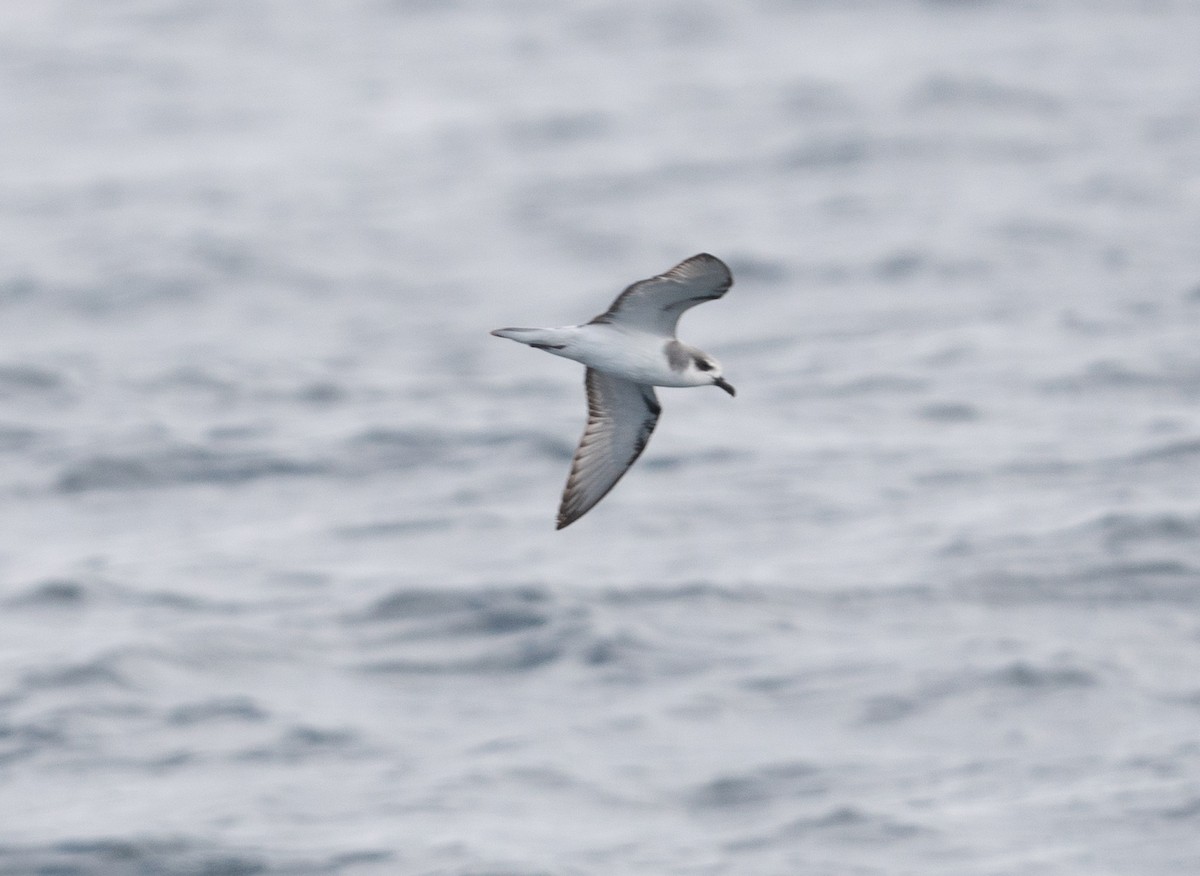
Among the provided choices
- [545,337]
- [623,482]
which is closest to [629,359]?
[545,337]

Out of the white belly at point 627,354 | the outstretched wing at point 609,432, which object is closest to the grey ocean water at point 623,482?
the outstretched wing at point 609,432

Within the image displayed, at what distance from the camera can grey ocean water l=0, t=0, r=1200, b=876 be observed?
18.2 metres

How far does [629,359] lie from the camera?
37.3 feet

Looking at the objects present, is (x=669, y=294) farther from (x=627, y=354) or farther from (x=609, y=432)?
(x=609, y=432)

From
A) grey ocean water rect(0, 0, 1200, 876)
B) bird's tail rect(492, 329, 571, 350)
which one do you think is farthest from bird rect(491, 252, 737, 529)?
grey ocean water rect(0, 0, 1200, 876)

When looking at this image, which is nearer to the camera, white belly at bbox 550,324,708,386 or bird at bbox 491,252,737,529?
bird at bbox 491,252,737,529

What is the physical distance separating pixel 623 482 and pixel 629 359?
13.7 metres

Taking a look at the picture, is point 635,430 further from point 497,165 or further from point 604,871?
point 497,165

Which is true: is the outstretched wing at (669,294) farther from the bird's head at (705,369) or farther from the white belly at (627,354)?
the bird's head at (705,369)

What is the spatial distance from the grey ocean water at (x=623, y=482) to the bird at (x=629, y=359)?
223 inches

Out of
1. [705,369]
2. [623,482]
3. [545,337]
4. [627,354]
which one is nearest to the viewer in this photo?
[545,337]

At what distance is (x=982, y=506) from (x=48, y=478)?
11.1 metres

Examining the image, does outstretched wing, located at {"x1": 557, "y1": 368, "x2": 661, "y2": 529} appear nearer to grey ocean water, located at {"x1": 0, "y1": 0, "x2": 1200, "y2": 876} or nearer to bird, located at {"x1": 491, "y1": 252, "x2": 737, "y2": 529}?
bird, located at {"x1": 491, "y1": 252, "x2": 737, "y2": 529}

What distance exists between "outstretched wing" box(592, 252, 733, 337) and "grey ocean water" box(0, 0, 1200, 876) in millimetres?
6810
